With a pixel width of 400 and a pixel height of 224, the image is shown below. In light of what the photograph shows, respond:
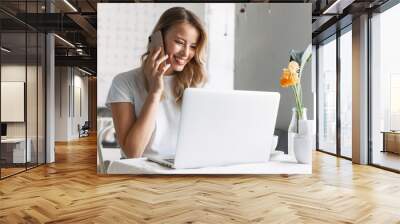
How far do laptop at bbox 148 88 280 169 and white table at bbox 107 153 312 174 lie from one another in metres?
0.08

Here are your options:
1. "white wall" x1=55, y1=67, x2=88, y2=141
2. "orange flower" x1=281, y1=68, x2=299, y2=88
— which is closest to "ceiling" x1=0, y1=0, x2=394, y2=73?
"orange flower" x1=281, y1=68, x2=299, y2=88

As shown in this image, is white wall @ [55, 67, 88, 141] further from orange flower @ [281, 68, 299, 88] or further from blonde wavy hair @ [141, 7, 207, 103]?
orange flower @ [281, 68, 299, 88]

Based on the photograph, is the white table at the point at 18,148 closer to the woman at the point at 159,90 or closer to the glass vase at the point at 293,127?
the woman at the point at 159,90

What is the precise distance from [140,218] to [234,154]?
88.6 inches

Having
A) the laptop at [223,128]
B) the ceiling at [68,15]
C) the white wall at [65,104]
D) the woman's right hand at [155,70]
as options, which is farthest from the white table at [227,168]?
the white wall at [65,104]

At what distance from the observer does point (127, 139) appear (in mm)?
5340

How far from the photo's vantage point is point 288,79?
5625 millimetres

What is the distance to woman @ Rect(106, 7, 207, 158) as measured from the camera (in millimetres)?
5262

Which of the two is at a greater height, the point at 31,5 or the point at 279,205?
the point at 31,5

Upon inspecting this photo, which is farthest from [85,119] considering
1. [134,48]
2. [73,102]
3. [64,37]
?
[134,48]

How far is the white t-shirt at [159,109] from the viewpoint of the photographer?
5.27m

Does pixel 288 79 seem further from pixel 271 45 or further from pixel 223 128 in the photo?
pixel 223 128

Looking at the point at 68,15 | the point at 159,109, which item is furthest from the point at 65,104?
the point at 159,109

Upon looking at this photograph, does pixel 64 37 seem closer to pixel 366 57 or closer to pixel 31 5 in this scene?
pixel 31 5
